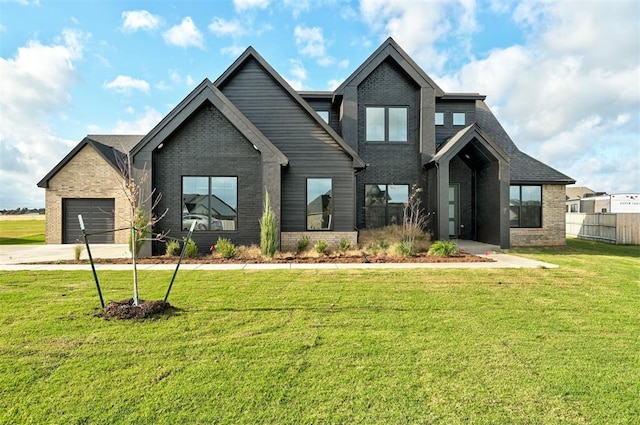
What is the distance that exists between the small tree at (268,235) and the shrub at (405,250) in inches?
175

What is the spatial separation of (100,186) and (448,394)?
62.2ft

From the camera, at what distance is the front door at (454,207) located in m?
18.3

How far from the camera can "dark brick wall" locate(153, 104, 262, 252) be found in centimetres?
1323

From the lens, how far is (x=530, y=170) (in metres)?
17.6

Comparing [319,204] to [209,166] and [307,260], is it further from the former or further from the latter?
[209,166]

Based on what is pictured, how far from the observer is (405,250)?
41.3 ft

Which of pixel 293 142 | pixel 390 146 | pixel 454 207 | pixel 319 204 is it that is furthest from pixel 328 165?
pixel 454 207

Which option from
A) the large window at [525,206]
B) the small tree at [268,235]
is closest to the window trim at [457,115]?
the large window at [525,206]

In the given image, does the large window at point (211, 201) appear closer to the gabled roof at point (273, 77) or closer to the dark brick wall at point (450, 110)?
the gabled roof at point (273, 77)

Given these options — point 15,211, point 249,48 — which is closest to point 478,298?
point 249,48

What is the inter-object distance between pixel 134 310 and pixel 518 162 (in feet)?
61.5

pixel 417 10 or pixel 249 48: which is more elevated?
pixel 417 10

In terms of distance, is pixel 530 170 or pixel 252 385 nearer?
pixel 252 385

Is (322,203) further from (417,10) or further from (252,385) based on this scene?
(252,385)
